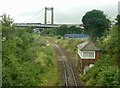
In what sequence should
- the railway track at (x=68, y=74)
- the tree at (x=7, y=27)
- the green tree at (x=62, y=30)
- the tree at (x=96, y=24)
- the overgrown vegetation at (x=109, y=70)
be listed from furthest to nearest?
1. the green tree at (x=62, y=30)
2. the tree at (x=96, y=24)
3. the tree at (x=7, y=27)
4. the railway track at (x=68, y=74)
5. the overgrown vegetation at (x=109, y=70)

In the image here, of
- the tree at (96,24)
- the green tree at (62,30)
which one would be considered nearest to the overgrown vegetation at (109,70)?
the tree at (96,24)

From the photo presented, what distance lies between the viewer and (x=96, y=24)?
5462cm

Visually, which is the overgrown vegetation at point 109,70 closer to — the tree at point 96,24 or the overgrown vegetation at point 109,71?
the overgrown vegetation at point 109,71

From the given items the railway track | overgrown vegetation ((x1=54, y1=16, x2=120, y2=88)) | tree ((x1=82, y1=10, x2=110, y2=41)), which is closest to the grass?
the railway track

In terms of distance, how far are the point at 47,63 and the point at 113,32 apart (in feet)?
39.0

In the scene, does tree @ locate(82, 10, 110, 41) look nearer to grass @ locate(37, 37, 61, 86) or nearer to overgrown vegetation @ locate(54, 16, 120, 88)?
grass @ locate(37, 37, 61, 86)

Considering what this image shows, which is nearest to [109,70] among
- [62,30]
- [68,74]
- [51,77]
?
[51,77]

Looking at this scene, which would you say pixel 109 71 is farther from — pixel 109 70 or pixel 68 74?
pixel 68 74

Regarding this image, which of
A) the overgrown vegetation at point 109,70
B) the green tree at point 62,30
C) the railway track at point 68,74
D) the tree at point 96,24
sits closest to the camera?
the overgrown vegetation at point 109,70

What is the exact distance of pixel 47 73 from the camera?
3225 centimetres

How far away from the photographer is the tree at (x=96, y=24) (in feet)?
170

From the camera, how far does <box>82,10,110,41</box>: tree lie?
51894 millimetres

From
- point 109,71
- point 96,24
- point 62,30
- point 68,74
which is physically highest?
point 96,24

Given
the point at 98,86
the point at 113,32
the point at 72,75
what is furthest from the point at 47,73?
the point at 98,86
